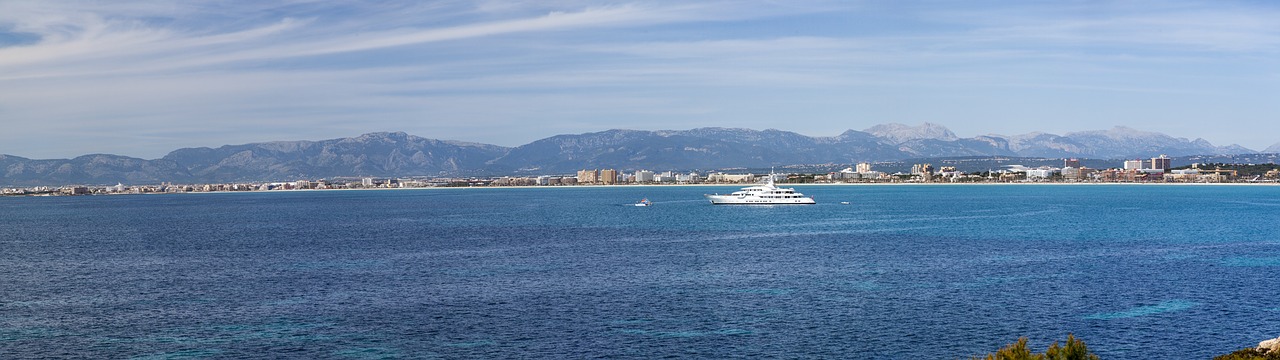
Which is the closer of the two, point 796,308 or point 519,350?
point 519,350

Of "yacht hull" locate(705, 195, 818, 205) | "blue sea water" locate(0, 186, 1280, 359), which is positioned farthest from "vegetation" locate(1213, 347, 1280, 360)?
"yacht hull" locate(705, 195, 818, 205)

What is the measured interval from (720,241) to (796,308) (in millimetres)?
40379

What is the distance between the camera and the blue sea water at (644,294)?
1495 inches

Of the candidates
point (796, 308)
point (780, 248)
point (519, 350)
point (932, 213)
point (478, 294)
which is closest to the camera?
point (519, 350)

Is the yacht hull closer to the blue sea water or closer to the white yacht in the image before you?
the white yacht

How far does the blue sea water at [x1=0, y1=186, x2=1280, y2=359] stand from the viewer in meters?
38.0

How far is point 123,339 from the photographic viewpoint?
39.7 m

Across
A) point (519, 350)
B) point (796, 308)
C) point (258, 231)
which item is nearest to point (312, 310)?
point (519, 350)

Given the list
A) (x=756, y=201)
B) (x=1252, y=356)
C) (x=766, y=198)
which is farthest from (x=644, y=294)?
(x=766, y=198)

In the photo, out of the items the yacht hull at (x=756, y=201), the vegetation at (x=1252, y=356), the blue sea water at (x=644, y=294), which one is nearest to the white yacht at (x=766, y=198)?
the yacht hull at (x=756, y=201)

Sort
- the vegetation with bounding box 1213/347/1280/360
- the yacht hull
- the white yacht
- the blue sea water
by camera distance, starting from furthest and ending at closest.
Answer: the white yacht < the yacht hull < the blue sea water < the vegetation with bounding box 1213/347/1280/360

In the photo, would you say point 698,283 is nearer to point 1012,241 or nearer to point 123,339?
point 123,339

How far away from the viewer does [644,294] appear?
164 feet

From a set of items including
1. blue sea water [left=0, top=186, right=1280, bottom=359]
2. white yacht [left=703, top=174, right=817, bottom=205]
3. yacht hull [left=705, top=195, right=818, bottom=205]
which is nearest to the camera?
blue sea water [left=0, top=186, right=1280, bottom=359]
